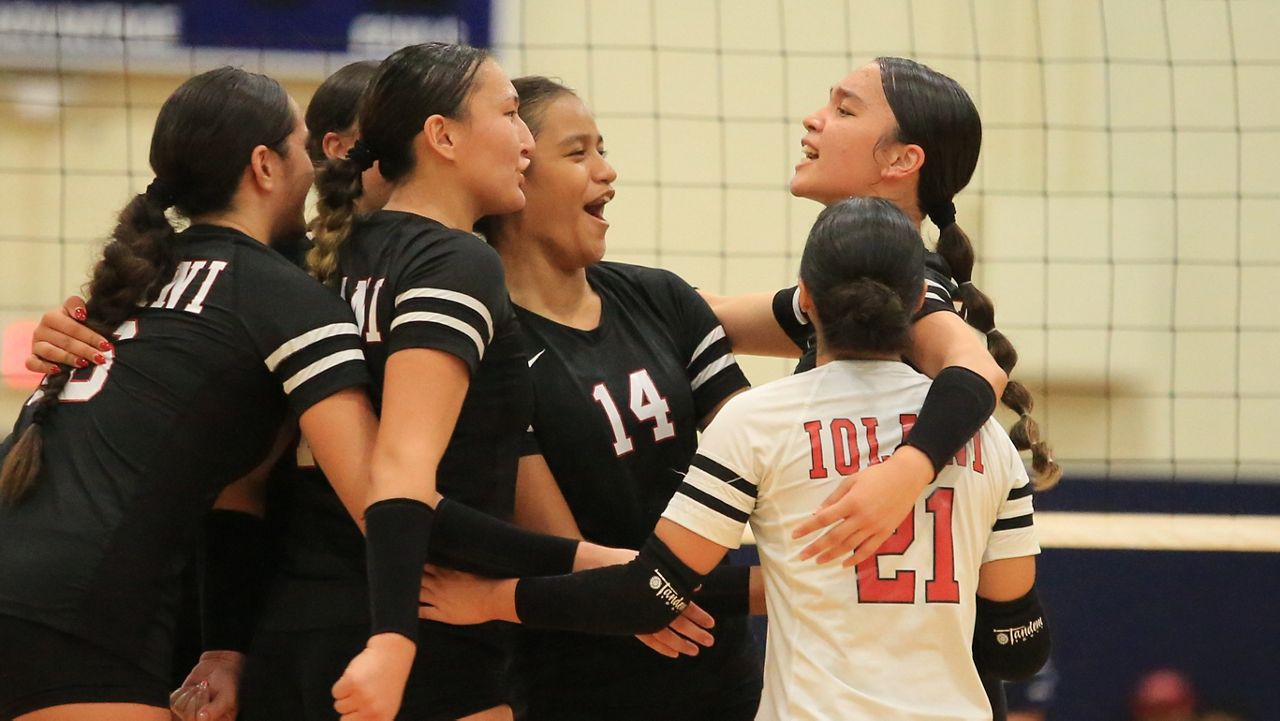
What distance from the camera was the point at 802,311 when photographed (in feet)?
7.92

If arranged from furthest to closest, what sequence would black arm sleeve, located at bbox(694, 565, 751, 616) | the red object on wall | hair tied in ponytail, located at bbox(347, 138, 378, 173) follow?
the red object on wall < black arm sleeve, located at bbox(694, 565, 751, 616) < hair tied in ponytail, located at bbox(347, 138, 378, 173)

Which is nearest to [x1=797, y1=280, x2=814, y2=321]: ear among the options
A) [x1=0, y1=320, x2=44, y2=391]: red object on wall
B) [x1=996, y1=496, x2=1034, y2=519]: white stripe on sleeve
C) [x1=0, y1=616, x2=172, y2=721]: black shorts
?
[x1=996, y1=496, x2=1034, y2=519]: white stripe on sleeve

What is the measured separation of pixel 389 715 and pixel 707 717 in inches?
31.8

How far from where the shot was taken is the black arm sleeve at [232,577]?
7.15ft

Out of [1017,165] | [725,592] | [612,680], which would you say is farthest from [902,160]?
[1017,165]

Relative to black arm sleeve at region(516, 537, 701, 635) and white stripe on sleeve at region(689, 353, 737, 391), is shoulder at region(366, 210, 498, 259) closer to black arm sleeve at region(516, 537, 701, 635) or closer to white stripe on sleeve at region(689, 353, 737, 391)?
black arm sleeve at region(516, 537, 701, 635)

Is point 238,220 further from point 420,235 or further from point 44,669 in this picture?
point 44,669

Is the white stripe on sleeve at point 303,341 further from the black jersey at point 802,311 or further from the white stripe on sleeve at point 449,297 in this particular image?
the black jersey at point 802,311

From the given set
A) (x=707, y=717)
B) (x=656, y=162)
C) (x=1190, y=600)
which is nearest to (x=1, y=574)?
(x=707, y=717)

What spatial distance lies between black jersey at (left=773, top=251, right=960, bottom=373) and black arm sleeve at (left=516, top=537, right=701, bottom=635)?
14.3 inches

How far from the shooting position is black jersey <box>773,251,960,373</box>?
2162 millimetres

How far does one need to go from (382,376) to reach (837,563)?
2.27 ft

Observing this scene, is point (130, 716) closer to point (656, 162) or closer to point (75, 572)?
point (75, 572)

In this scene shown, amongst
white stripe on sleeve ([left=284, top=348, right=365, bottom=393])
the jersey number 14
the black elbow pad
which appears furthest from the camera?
the jersey number 14
